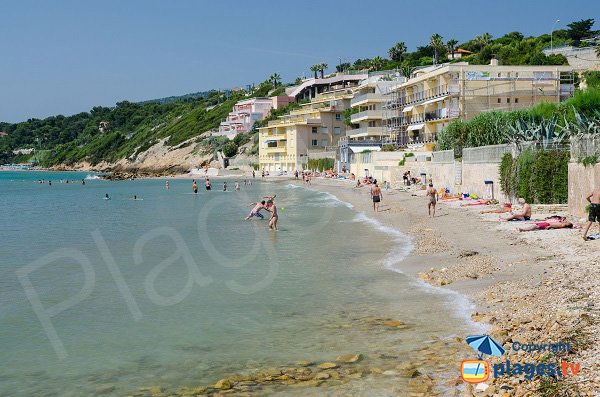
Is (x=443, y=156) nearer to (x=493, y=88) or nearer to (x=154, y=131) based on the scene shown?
(x=493, y=88)

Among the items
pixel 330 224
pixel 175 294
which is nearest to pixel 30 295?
pixel 175 294

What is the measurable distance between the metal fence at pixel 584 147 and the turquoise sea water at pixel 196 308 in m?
6.25

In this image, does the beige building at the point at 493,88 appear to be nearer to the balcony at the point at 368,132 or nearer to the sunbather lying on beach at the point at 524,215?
the balcony at the point at 368,132

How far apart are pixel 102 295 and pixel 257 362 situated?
6.09m

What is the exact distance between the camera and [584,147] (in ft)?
63.2

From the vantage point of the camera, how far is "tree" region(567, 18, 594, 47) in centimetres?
9044

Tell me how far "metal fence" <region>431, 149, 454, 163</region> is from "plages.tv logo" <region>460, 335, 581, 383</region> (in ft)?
96.1

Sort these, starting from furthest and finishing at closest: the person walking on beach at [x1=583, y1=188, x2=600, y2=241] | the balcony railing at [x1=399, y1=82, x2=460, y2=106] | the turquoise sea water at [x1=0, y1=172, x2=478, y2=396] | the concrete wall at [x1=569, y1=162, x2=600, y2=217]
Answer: the balcony railing at [x1=399, y1=82, x2=460, y2=106] < the concrete wall at [x1=569, y1=162, x2=600, y2=217] < the person walking on beach at [x1=583, y1=188, x2=600, y2=241] < the turquoise sea water at [x1=0, y1=172, x2=478, y2=396]

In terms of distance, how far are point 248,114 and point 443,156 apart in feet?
293

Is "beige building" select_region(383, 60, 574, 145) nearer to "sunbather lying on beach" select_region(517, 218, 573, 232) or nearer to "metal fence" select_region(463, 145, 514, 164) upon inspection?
"metal fence" select_region(463, 145, 514, 164)

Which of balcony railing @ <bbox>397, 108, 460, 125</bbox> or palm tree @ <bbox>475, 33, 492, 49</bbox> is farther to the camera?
palm tree @ <bbox>475, 33, 492, 49</bbox>

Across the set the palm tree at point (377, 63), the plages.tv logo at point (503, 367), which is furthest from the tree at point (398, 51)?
the plages.tv logo at point (503, 367)

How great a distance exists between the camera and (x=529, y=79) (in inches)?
2087

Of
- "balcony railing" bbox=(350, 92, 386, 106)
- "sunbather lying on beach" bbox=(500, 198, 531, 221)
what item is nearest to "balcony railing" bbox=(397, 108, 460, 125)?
"balcony railing" bbox=(350, 92, 386, 106)
